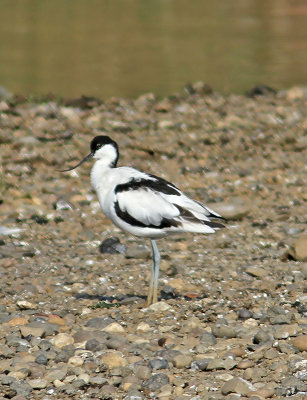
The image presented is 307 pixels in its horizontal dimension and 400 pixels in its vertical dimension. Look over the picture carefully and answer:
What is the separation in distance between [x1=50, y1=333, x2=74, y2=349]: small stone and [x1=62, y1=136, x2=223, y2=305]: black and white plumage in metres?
0.90

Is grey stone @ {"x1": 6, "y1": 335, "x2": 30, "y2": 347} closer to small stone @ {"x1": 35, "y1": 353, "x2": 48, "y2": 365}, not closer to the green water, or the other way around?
small stone @ {"x1": 35, "y1": 353, "x2": 48, "y2": 365}

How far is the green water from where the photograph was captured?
53.7ft

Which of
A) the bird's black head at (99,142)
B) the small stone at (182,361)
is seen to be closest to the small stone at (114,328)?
the small stone at (182,361)

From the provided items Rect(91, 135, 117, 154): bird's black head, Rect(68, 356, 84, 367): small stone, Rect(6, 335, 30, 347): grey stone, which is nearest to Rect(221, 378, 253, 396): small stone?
Rect(68, 356, 84, 367): small stone

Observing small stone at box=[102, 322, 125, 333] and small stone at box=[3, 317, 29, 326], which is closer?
small stone at box=[102, 322, 125, 333]

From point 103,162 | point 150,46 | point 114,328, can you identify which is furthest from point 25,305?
point 150,46

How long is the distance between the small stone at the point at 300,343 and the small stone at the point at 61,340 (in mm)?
1496

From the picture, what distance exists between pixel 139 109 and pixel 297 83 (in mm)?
3989

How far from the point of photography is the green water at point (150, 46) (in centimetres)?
1636

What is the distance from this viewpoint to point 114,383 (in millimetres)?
5398

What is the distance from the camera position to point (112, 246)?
8.36 metres

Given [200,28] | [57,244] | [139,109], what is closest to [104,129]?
[139,109]

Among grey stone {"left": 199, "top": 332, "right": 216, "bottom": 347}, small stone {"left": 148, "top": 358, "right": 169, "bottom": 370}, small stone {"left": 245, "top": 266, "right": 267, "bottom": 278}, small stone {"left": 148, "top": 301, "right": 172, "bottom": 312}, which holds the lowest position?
small stone {"left": 245, "top": 266, "right": 267, "bottom": 278}

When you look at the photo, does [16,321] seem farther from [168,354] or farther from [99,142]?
[99,142]
